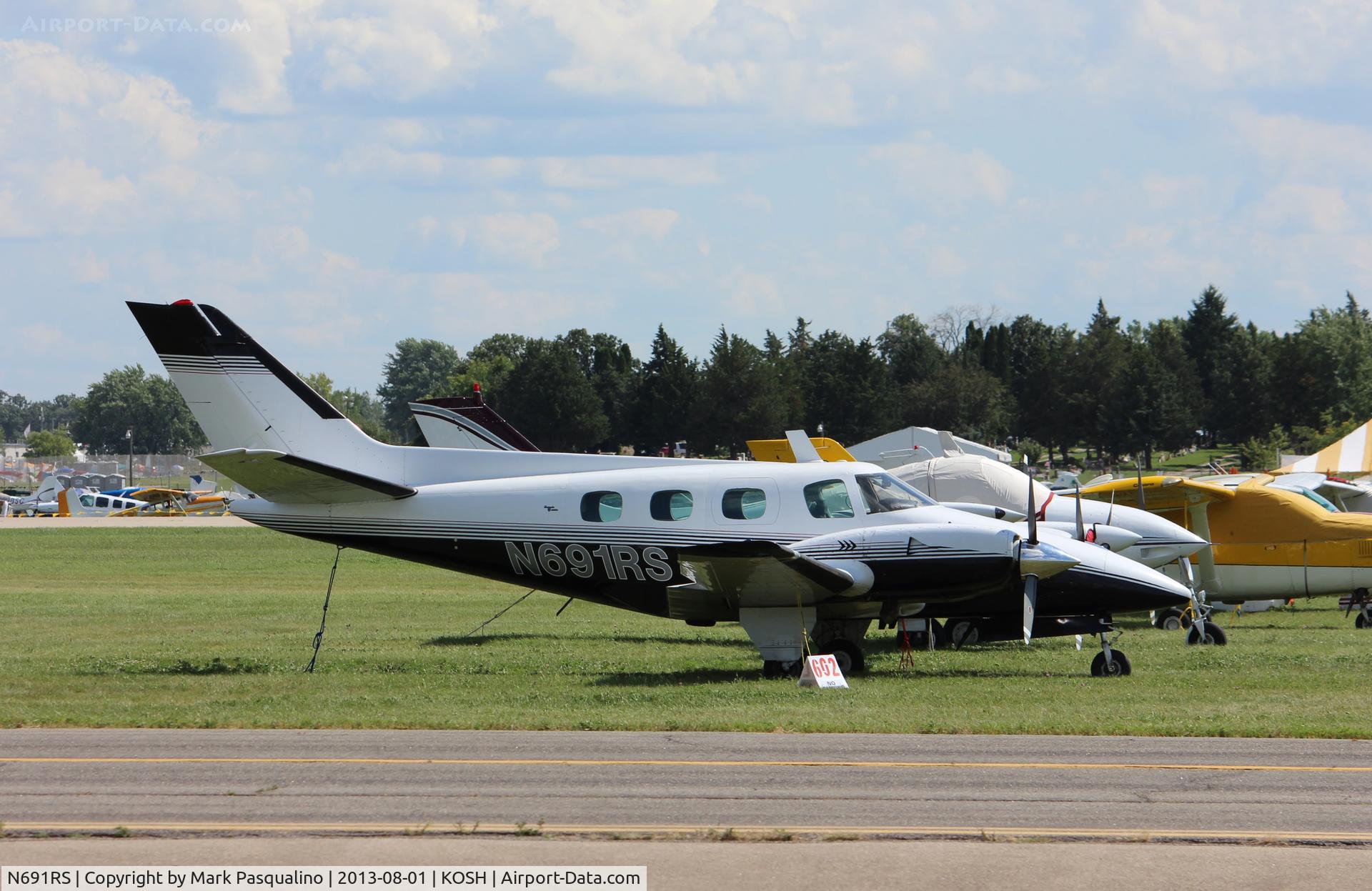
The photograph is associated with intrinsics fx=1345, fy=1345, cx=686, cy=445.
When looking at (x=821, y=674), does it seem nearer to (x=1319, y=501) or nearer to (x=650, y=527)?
(x=650, y=527)

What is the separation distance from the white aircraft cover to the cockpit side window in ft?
20.0

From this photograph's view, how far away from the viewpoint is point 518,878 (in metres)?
7.21

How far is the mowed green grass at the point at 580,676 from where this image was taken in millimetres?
12492

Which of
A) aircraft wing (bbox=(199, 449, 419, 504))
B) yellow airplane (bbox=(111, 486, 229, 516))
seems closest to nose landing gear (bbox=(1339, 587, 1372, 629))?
aircraft wing (bbox=(199, 449, 419, 504))

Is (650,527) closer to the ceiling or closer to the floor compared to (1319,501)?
closer to the floor

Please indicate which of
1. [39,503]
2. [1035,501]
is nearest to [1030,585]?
[1035,501]

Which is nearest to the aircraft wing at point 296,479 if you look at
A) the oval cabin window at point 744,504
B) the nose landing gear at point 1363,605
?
the oval cabin window at point 744,504

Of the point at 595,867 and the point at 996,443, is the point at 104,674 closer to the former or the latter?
the point at 595,867

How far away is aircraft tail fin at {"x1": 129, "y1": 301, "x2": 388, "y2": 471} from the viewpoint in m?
16.2

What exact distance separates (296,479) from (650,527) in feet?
14.0

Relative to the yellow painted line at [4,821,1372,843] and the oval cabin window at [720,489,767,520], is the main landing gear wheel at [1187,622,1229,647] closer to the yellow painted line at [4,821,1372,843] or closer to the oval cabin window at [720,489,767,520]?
the oval cabin window at [720,489,767,520]

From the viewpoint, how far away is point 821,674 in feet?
48.1

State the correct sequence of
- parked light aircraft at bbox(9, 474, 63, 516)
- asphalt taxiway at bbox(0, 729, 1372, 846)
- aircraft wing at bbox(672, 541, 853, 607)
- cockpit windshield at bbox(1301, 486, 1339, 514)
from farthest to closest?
parked light aircraft at bbox(9, 474, 63, 516), cockpit windshield at bbox(1301, 486, 1339, 514), aircraft wing at bbox(672, 541, 853, 607), asphalt taxiway at bbox(0, 729, 1372, 846)

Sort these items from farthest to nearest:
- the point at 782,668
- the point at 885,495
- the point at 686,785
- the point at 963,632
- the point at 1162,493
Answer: the point at 1162,493, the point at 963,632, the point at 885,495, the point at 782,668, the point at 686,785
